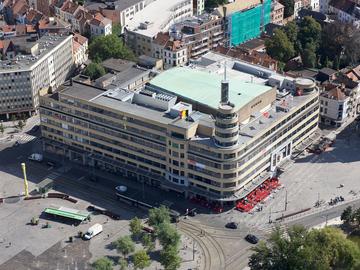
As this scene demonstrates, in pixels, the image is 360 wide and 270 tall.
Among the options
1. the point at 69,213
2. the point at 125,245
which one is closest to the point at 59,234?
the point at 69,213

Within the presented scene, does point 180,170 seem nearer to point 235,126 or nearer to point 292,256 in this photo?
point 235,126

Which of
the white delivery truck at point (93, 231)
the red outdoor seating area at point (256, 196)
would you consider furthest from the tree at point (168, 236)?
the red outdoor seating area at point (256, 196)

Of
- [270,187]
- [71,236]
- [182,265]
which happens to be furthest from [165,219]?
[270,187]

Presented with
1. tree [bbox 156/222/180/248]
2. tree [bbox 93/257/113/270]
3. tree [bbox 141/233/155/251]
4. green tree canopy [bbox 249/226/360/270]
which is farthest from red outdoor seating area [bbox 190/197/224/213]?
tree [bbox 93/257/113/270]

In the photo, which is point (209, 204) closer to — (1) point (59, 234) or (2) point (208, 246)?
(2) point (208, 246)

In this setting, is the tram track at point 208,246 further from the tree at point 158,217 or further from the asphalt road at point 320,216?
the asphalt road at point 320,216
